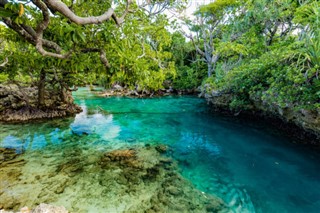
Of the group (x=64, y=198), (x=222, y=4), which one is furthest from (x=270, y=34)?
(x=64, y=198)

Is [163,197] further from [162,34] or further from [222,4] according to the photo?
[222,4]

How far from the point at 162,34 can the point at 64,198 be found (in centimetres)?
837

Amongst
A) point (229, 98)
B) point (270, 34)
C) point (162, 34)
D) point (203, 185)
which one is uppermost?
point (270, 34)

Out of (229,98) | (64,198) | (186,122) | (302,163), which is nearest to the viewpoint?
(64,198)

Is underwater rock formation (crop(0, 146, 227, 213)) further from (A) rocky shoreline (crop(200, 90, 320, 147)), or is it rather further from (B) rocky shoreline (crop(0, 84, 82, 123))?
(B) rocky shoreline (crop(0, 84, 82, 123))

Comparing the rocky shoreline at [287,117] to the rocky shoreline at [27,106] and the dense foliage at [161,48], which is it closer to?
the dense foliage at [161,48]

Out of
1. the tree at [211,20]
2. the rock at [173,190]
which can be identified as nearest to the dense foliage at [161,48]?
the tree at [211,20]

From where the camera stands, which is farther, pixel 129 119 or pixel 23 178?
pixel 129 119

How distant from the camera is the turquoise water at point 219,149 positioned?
5.05m

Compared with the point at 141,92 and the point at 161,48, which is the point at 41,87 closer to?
the point at 161,48

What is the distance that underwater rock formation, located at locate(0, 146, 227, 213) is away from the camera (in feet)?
14.2

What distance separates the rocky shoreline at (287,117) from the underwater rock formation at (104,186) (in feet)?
18.4

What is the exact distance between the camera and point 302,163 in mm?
6805

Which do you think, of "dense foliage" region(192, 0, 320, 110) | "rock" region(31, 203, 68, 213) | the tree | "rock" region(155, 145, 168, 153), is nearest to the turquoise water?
"rock" region(155, 145, 168, 153)
